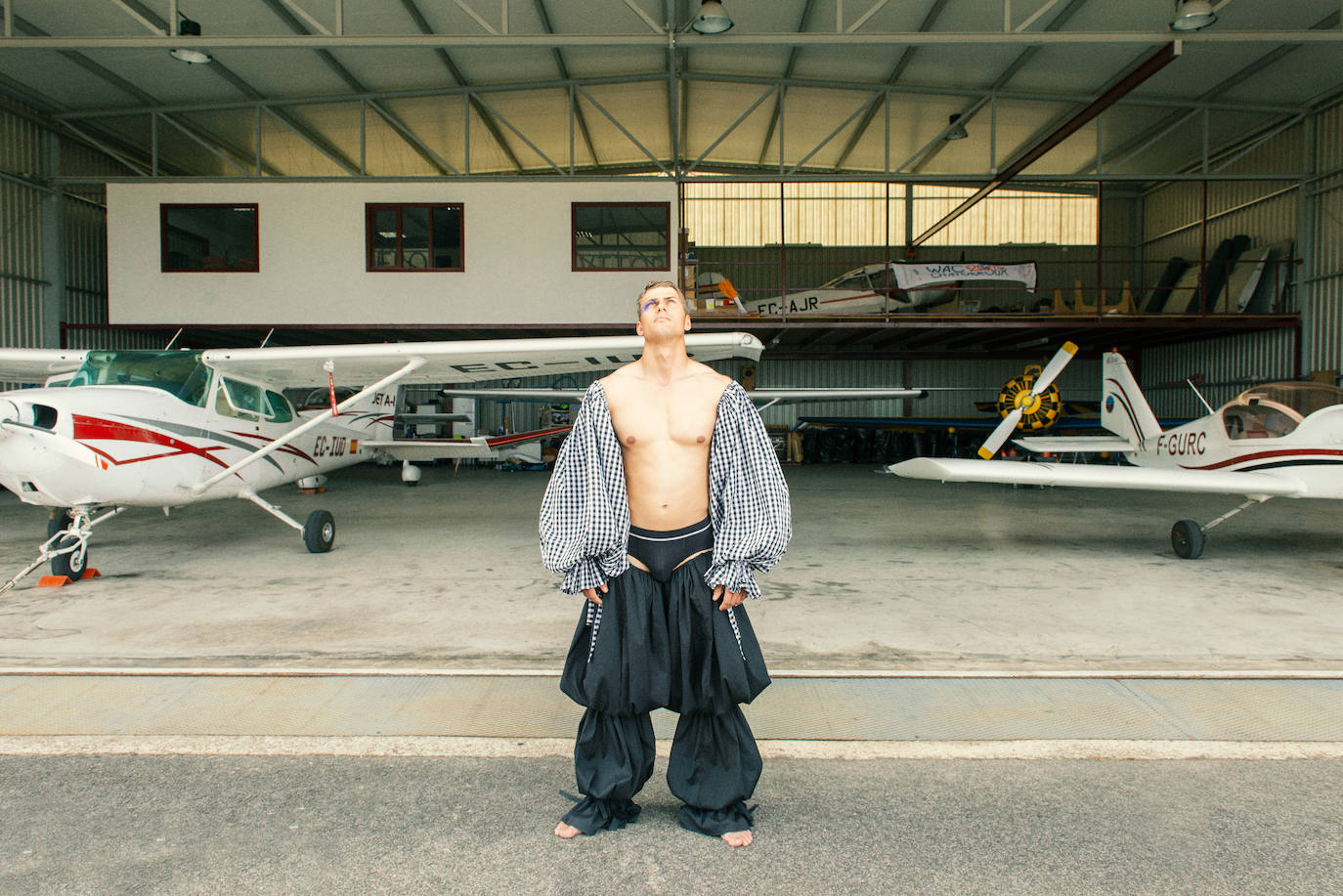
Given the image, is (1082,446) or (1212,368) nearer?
(1082,446)

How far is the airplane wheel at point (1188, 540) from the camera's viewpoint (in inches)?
271

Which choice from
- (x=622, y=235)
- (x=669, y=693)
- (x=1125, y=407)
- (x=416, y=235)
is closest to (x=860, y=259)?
(x=622, y=235)

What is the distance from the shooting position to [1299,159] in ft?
51.2

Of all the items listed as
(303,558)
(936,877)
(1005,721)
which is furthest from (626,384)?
(303,558)

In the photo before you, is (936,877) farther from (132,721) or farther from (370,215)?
(370,215)

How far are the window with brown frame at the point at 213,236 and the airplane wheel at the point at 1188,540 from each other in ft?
49.2

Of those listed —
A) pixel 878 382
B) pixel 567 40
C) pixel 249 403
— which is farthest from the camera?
pixel 878 382

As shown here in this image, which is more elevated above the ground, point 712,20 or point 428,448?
point 712,20

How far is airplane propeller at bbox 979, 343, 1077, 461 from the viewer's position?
1148 cm

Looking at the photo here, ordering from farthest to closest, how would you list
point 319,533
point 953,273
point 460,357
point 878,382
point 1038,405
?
1. point 878,382
2. point 953,273
3. point 1038,405
4. point 319,533
5. point 460,357

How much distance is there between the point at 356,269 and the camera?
1447cm

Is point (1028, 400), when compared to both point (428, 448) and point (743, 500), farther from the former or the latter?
point (743, 500)

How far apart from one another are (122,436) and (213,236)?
10.3m

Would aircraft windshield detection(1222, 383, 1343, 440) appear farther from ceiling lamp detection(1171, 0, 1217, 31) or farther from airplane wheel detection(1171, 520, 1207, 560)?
ceiling lamp detection(1171, 0, 1217, 31)
